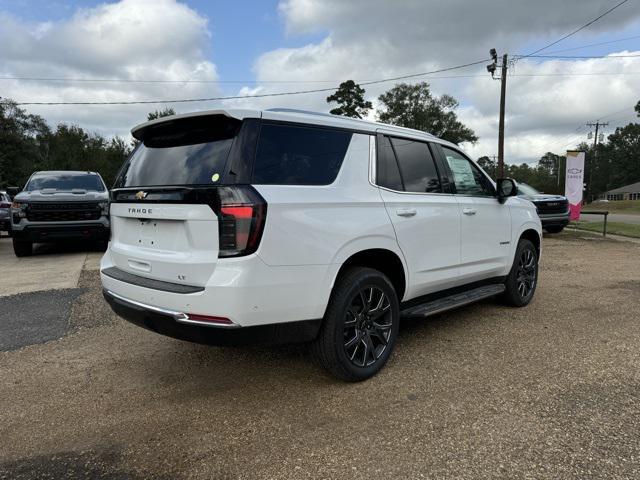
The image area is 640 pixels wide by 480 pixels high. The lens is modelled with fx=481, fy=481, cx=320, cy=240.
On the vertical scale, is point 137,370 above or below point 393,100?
below

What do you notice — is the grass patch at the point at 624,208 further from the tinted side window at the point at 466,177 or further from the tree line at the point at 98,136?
the tinted side window at the point at 466,177

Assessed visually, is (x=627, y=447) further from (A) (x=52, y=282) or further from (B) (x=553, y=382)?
(A) (x=52, y=282)

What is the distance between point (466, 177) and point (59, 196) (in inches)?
327

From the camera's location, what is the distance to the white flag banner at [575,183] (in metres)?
16.8

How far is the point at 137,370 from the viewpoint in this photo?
3.84 metres

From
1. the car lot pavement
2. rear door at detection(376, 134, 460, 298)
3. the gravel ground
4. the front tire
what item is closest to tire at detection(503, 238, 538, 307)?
rear door at detection(376, 134, 460, 298)

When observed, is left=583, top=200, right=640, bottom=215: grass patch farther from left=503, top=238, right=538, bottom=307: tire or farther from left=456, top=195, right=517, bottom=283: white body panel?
left=456, top=195, right=517, bottom=283: white body panel

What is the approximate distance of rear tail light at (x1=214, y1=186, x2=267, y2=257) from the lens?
2.74m

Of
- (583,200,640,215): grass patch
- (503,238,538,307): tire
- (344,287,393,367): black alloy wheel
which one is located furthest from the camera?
(583,200,640,215): grass patch

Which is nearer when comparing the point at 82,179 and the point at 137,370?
the point at 137,370

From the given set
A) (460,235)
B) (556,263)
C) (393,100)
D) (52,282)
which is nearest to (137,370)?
(460,235)

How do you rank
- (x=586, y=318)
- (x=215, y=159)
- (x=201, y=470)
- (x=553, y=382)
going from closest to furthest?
(x=201, y=470)
(x=215, y=159)
(x=553, y=382)
(x=586, y=318)

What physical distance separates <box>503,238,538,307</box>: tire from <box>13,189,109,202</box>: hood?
809 cm

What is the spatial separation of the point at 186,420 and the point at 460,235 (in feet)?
9.17
